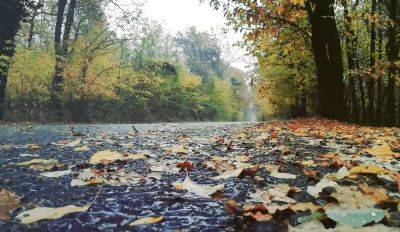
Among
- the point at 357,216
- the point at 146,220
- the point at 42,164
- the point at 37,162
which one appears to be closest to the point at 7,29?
the point at 37,162

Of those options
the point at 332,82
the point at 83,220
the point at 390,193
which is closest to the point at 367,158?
the point at 390,193

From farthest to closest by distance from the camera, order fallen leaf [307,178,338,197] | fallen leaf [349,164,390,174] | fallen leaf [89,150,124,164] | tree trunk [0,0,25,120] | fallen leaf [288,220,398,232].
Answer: tree trunk [0,0,25,120] → fallen leaf [89,150,124,164] → fallen leaf [349,164,390,174] → fallen leaf [307,178,338,197] → fallen leaf [288,220,398,232]

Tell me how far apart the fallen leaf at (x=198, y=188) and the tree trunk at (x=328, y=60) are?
9481 mm

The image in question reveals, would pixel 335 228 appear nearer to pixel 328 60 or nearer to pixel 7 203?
pixel 7 203

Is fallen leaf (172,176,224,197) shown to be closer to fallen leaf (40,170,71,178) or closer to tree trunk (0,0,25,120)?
fallen leaf (40,170,71,178)

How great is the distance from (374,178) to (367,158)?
43.6 inches

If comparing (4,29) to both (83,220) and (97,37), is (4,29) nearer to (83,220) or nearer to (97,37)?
(97,37)

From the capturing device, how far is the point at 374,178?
7.88 feet

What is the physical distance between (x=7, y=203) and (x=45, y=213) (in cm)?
28

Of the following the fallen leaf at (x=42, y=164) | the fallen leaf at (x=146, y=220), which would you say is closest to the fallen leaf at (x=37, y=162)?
the fallen leaf at (x=42, y=164)

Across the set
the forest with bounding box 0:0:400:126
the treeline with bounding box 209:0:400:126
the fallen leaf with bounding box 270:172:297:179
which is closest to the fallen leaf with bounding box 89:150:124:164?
the fallen leaf with bounding box 270:172:297:179

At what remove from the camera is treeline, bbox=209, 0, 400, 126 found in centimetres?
966

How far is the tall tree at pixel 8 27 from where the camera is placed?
58.2 feet

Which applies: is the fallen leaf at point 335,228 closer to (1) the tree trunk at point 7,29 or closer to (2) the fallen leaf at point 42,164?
(2) the fallen leaf at point 42,164
